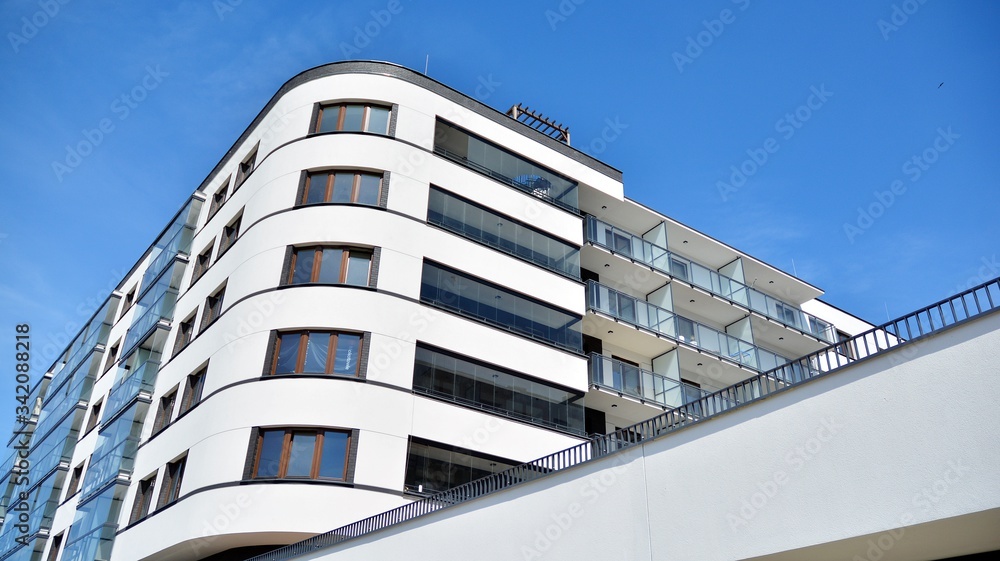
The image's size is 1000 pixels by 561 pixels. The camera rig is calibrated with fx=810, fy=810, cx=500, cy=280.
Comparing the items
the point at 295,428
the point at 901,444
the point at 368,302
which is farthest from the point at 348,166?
the point at 901,444

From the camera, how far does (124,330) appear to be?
37.2 metres

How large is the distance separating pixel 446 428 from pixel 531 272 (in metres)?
6.90

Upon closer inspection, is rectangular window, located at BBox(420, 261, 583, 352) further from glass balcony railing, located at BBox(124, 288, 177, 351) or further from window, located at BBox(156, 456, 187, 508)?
glass balcony railing, located at BBox(124, 288, 177, 351)

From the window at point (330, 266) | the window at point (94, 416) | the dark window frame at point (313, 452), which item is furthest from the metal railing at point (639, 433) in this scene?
the window at point (94, 416)

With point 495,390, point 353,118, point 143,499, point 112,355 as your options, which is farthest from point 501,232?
point 112,355

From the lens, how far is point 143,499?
1009 inches

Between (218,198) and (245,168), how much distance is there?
2.41 meters

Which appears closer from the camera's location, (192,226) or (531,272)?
(531,272)

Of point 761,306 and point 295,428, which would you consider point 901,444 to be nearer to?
point 295,428

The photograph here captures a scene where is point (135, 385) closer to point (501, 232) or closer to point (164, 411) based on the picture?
point (164, 411)

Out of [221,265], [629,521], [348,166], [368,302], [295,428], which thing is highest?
[348,166]

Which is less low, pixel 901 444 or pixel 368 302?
pixel 368 302

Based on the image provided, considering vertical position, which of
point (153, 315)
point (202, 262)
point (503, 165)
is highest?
point (503, 165)

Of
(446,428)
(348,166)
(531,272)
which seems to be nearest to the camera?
(446,428)
